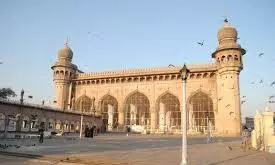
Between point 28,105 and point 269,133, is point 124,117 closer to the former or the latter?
Result: point 28,105

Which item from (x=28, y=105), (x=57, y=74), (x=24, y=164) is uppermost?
(x=57, y=74)

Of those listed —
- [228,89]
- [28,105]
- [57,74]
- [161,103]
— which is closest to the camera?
[28,105]

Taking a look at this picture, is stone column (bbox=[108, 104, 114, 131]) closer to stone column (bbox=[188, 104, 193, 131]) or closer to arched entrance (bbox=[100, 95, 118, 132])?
arched entrance (bbox=[100, 95, 118, 132])

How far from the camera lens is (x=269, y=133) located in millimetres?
15078

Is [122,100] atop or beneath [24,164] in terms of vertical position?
atop

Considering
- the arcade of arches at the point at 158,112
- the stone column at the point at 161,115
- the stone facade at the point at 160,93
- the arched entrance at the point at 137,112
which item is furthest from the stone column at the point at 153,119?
the arched entrance at the point at 137,112

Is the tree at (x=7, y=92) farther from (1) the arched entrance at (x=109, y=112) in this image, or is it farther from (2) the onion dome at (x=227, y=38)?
(2) the onion dome at (x=227, y=38)

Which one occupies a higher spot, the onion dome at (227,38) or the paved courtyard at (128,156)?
the onion dome at (227,38)

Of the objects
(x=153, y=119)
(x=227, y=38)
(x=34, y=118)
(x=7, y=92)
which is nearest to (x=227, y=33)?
(x=227, y=38)

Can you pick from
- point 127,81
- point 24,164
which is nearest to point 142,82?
point 127,81

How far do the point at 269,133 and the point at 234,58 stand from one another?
2638 centimetres

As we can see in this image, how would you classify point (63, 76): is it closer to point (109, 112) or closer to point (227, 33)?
point (109, 112)

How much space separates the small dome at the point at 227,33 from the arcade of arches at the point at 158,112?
28.4ft

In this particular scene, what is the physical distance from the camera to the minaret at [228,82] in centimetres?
3853
